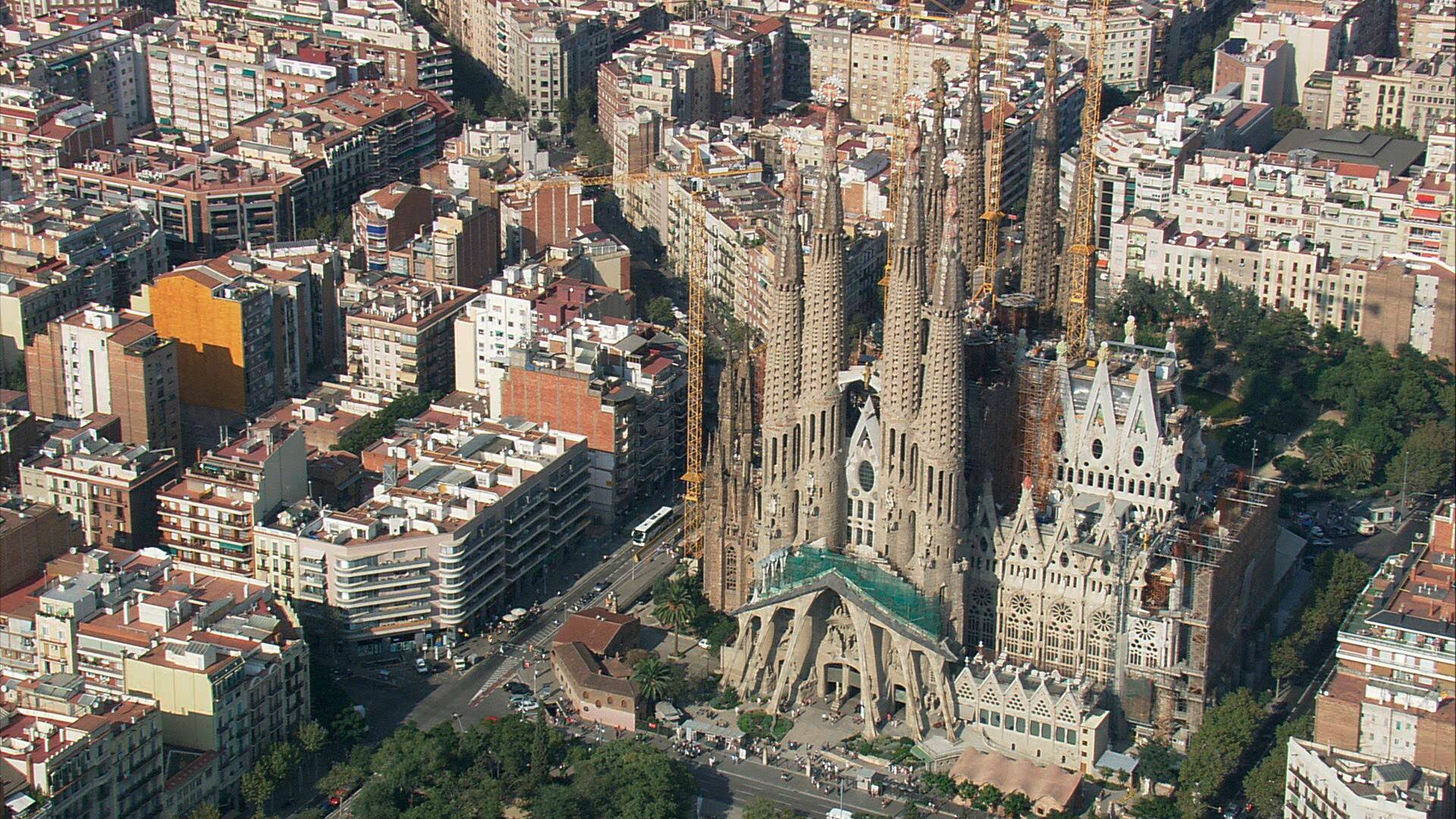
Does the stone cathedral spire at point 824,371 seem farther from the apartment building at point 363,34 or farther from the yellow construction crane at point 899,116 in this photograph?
the apartment building at point 363,34

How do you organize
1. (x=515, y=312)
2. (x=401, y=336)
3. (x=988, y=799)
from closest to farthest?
(x=988, y=799)
(x=515, y=312)
(x=401, y=336)

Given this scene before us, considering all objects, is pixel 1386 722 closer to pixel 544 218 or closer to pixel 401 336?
A: pixel 401 336

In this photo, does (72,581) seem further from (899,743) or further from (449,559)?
(899,743)

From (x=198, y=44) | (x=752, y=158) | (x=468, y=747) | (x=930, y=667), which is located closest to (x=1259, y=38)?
(x=752, y=158)

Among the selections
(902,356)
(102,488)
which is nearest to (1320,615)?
(902,356)

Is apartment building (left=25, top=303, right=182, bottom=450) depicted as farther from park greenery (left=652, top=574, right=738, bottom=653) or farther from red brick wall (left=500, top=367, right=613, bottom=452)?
park greenery (left=652, top=574, right=738, bottom=653)

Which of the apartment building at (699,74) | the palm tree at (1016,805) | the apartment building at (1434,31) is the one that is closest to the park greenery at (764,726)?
the palm tree at (1016,805)
